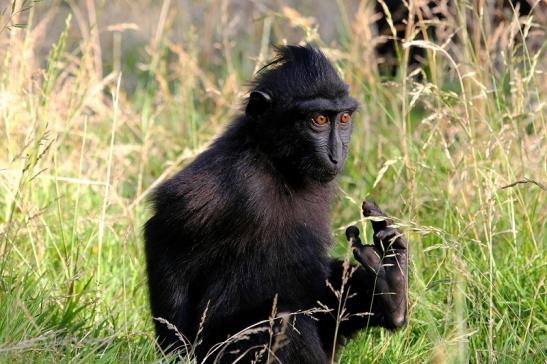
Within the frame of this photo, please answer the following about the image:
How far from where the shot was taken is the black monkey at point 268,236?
15.4 feet

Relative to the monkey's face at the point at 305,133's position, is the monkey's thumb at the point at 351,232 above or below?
below

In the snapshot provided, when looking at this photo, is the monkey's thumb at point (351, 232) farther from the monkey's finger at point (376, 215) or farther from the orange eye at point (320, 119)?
the orange eye at point (320, 119)

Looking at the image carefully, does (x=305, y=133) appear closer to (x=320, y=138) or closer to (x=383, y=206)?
(x=320, y=138)

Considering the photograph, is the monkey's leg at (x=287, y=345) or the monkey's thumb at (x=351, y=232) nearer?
Result: the monkey's leg at (x=287, y=345)

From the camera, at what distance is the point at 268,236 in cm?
479

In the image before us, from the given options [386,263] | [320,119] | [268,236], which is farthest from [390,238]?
[320,119]

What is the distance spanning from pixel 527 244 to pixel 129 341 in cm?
228

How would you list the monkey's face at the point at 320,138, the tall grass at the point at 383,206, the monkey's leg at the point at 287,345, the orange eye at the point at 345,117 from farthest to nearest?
the orange eye at the point at 345,117 < the monkey's face at the point at 320,138 < the tall grass at the point at 383,206 < the monkey's leg at the point at 287,345

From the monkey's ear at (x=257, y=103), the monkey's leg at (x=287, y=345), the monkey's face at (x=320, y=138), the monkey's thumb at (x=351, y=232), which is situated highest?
the monkey's ear at (x=257, y=103)

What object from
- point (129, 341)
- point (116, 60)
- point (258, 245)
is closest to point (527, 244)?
point (258, 245)

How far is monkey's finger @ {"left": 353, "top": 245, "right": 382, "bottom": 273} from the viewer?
4.71 meters

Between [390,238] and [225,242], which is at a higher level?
[225,242]

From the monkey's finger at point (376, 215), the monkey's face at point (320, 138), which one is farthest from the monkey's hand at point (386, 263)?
the monkey's face at point (320, 138)

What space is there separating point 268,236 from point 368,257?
0.49m
